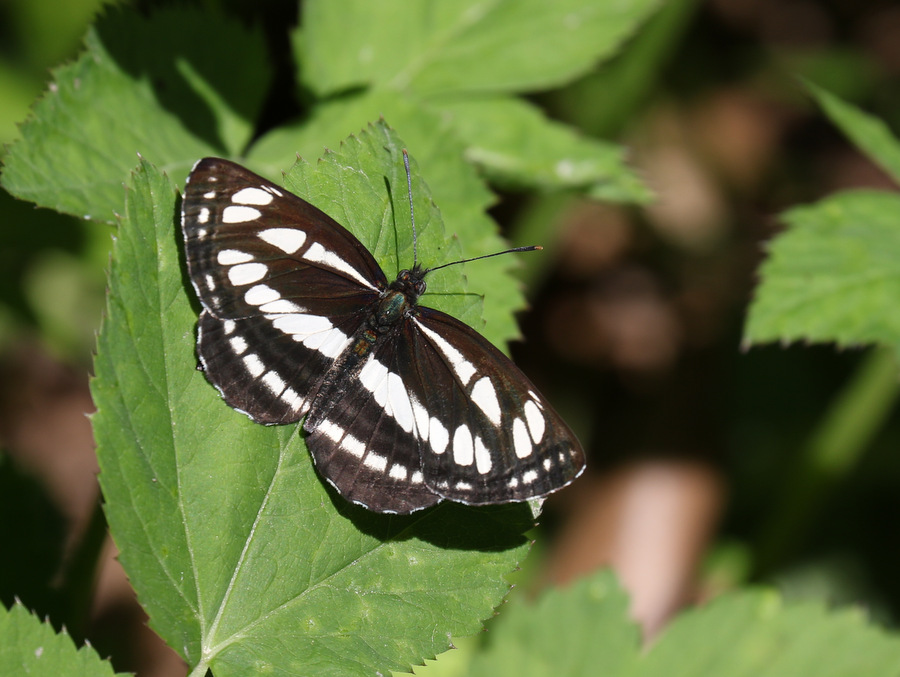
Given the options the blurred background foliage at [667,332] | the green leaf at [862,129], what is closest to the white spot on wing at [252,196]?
the blurred background foliage at [667,332]

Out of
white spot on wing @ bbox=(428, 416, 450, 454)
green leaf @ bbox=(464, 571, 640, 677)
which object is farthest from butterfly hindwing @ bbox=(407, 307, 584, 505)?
green leaf @ bbox=(464, 571, 640, 677)

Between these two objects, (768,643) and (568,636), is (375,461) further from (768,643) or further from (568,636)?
(768,643)

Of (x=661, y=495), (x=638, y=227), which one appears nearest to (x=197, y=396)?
(x=661, y=495)

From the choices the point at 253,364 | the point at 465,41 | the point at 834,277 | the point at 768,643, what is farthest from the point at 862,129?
the point at 253,364

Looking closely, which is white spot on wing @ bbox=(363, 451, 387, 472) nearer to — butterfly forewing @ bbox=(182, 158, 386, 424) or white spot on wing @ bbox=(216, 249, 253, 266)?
butterfly forewing @ bbox=(182, 158, 386, 424)

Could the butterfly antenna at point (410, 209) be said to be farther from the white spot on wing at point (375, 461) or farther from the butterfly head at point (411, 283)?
the white spot on wing at point (375, 461)
